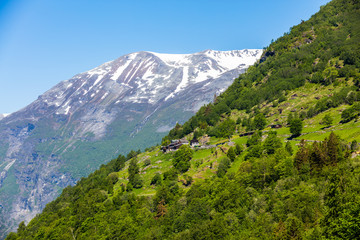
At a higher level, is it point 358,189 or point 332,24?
point 332,24

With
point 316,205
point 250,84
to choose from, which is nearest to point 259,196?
point 316,205

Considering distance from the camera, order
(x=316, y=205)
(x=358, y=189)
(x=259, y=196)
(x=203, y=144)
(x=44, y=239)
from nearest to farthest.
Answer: (x=358, y=189)
(x=316, y=205)
(x=259, y=196)
(x=44, y=239)
(x=203, y=144)

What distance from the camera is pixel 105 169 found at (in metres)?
147

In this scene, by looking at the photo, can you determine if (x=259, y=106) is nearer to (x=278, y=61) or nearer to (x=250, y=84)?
(x=250, y=84)

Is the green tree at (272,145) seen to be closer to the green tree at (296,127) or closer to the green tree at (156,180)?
the green tree at (296,127)

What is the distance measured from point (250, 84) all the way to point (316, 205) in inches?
5930

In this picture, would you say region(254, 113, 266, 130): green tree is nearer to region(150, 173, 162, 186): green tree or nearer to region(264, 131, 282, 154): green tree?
region(264, 131, 282, 154): green tree

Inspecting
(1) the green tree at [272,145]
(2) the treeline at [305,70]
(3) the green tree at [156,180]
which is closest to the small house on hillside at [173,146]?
(2) the treeline at [305,70]

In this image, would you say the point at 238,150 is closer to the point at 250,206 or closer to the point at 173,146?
the point at 250,206

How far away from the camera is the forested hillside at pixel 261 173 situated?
47.7 meters

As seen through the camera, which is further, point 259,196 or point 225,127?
point 225,127

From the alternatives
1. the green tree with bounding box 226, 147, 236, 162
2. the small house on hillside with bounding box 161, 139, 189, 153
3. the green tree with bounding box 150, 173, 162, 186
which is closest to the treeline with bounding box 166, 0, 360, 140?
the small house on hillside with bounding box 161, 139, 189, 153

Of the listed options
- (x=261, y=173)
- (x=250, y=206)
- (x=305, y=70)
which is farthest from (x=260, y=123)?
(x=250, y=206)

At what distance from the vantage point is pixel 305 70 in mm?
159375
